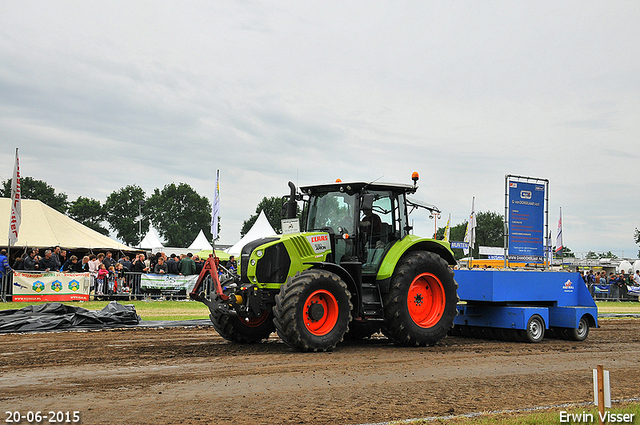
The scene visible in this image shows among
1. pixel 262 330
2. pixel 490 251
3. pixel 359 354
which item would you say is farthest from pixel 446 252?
pixel 490 251

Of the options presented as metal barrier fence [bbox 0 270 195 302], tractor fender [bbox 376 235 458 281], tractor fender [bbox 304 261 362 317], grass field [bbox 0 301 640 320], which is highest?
tractor fender [bbox 376 235 458 281]

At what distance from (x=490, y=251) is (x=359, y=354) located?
51.4m

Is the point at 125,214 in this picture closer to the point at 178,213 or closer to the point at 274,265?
the point at 178,213

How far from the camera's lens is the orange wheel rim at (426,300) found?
9469 millimetres

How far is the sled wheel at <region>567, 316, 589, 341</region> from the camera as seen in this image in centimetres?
1074

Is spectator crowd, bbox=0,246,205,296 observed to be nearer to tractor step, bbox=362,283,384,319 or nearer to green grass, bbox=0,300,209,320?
green grass, bbox=0,300,209,320

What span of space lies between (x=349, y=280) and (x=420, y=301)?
1.51 m

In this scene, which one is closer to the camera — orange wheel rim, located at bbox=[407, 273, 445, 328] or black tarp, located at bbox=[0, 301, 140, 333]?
orange wheel rim, located at bbox=[407, 273, 445, 328]

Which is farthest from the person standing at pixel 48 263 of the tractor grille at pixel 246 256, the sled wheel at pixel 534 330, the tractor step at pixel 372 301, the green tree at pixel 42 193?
the green tree at pixel 42 193

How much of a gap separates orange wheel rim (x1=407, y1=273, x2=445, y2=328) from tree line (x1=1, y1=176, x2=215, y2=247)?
99.9 meters

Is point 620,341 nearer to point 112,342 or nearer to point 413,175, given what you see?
point 413,175

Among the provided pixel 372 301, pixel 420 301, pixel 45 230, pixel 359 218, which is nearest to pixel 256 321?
pixel 372 301

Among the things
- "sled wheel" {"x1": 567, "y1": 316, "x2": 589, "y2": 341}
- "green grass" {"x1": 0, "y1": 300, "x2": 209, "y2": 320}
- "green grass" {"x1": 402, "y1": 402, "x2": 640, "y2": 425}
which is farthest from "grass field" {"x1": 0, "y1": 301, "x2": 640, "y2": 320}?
"green grass" {"x1": 402, "y1": 402, "x2": 640, "y2": 425}

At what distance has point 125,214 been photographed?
356ft
